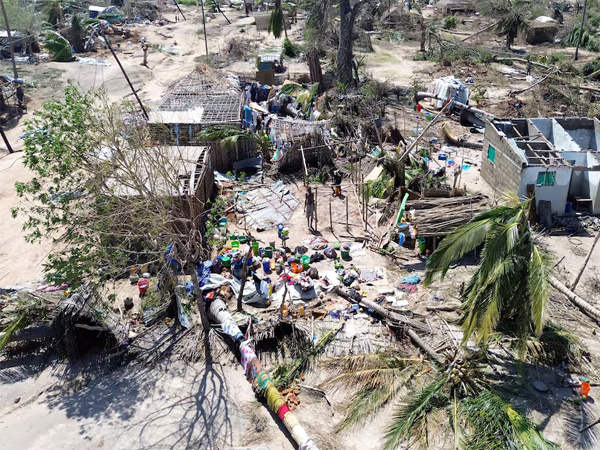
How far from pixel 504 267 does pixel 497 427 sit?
2.20 m

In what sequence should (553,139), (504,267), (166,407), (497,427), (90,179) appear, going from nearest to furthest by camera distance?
(497,427)
(504,267)
(166,407)
(90,179)
(553,139)

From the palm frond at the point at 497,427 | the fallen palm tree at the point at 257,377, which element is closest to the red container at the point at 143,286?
the fallen palm tree at the point at 257,377

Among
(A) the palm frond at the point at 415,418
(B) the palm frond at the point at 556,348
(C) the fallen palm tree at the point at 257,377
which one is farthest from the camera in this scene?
(B) the palm frond at the point at 556,348

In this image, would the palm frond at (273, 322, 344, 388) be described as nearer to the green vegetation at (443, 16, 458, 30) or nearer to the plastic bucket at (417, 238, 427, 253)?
the plastic bucket at (417, 238, 427, 253)

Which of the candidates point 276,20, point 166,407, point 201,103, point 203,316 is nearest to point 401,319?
point 203,316

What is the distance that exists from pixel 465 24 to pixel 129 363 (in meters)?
36.9

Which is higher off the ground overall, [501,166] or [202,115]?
[202,115]

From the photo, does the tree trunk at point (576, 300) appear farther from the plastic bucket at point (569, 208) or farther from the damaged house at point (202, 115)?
the damaged house at point (202, 115)

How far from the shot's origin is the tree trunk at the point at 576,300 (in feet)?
32.6

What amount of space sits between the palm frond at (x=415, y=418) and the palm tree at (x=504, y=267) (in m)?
1.02

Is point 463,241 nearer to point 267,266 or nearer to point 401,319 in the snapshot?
point 401,319

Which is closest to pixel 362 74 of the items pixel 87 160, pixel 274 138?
pixel 274 138

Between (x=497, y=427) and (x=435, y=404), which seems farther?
(x=435, y=404)

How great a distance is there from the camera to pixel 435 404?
809cm
